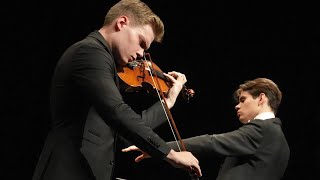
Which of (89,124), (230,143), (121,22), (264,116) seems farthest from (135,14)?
(264,116)

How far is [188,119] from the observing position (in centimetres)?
376

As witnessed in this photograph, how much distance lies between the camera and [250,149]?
245cm

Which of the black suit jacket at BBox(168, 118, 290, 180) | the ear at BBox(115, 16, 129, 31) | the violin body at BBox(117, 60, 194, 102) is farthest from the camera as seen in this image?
the black suit jacket at BBox(168, 118, 290, 180)

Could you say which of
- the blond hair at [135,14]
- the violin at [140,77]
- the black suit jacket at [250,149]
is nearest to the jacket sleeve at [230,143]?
the black suit jacket at [250,149]

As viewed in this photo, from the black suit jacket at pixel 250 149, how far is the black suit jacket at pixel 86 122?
114cm

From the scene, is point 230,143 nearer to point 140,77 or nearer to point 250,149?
point 250,149

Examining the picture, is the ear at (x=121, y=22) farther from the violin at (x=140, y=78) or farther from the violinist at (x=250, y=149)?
the violinist at (x=250, y=149)

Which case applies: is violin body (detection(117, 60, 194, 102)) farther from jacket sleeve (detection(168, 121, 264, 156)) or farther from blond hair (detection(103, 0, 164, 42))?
jacket sleeve (detection(168, 121, 264, 156))

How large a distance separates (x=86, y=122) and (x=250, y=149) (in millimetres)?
1293

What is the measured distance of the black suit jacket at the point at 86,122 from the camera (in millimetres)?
1297

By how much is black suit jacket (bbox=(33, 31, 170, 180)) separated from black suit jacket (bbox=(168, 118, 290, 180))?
114 cm

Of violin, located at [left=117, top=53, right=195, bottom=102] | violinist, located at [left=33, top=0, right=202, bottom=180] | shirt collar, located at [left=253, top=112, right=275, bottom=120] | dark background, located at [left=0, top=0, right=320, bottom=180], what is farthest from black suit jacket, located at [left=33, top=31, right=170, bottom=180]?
dark background, located at [left=0, top=0, right=320, bottom=180]

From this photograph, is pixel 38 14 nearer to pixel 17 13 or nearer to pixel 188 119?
pixel 17 13

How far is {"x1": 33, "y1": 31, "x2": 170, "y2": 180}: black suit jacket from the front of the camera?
130cm
